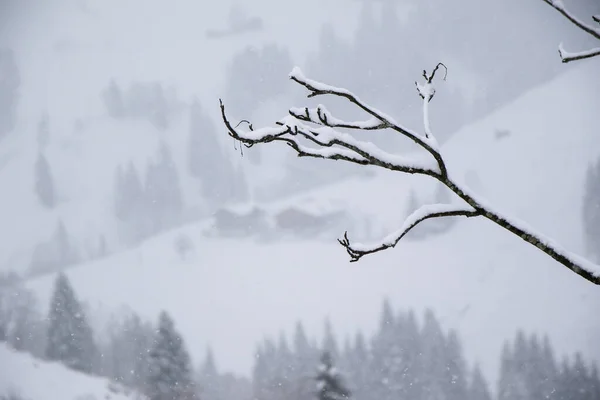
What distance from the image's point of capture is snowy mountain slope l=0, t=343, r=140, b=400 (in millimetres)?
26734

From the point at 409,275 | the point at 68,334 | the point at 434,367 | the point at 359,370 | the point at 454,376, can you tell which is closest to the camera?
the point at 454,376

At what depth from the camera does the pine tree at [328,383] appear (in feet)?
60.2

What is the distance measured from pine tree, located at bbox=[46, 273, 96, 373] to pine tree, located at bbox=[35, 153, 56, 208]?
42.2m

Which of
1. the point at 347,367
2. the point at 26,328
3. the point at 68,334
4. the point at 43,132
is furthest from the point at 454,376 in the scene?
the point at 43,132

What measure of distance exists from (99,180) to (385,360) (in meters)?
61.2

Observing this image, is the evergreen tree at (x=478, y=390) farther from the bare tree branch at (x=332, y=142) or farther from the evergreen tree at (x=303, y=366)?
the bare tree branch at (x=332, y=142)

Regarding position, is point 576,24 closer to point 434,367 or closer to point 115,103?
point 434,367

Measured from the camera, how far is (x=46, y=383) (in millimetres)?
28484

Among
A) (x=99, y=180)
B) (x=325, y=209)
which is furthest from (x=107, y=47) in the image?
(x=325, y=209)

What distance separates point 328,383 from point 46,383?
721 inches

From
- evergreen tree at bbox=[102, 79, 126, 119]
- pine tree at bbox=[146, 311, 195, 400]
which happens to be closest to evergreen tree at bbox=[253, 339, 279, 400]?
pine tree at bbox=[146, 311, 195, 400]

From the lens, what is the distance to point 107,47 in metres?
125

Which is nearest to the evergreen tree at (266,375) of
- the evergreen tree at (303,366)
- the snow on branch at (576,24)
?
the evergreen tree at (303,366)

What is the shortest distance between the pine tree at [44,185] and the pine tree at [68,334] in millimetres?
42201
